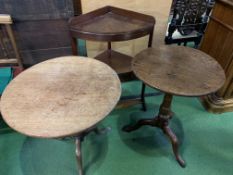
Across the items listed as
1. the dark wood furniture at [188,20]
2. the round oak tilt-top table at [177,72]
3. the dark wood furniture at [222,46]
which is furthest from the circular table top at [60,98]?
the dark wood furniture at [188,20]

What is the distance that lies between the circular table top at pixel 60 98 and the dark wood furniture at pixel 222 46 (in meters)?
1.07

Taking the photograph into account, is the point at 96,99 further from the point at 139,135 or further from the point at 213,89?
the point at 139,135

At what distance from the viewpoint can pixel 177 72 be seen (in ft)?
3.50

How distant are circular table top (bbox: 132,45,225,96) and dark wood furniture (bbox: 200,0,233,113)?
1.63ft

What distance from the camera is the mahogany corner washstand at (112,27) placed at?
123cm

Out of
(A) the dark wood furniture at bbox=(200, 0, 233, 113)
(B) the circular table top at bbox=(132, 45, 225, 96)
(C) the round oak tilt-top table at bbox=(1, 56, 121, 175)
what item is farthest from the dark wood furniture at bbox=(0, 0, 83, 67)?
(A) the dark wood furniture at bbox=(200, 0, 233, 113)

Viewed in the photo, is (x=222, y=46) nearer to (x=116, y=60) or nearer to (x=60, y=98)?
(x=116, y=60)

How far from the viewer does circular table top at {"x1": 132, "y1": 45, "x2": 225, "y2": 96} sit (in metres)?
0.96

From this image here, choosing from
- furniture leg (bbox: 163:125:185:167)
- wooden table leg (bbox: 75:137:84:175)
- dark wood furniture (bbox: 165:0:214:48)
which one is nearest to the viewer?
wooden table leg (bbox: 75:137:84:175)

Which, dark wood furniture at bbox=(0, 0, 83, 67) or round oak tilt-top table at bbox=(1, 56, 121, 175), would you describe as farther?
dark wood furniture at bbox=(0, 0, 83, 67)

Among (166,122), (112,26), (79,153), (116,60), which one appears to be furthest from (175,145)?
(112,26)

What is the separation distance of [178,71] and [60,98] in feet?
2.21

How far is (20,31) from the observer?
1.71 meters

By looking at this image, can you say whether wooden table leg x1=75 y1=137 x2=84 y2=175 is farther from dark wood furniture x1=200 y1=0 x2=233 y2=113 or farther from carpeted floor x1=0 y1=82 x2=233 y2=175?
dark wood furniture x1=200 y1=0 x2=233 y2=113
